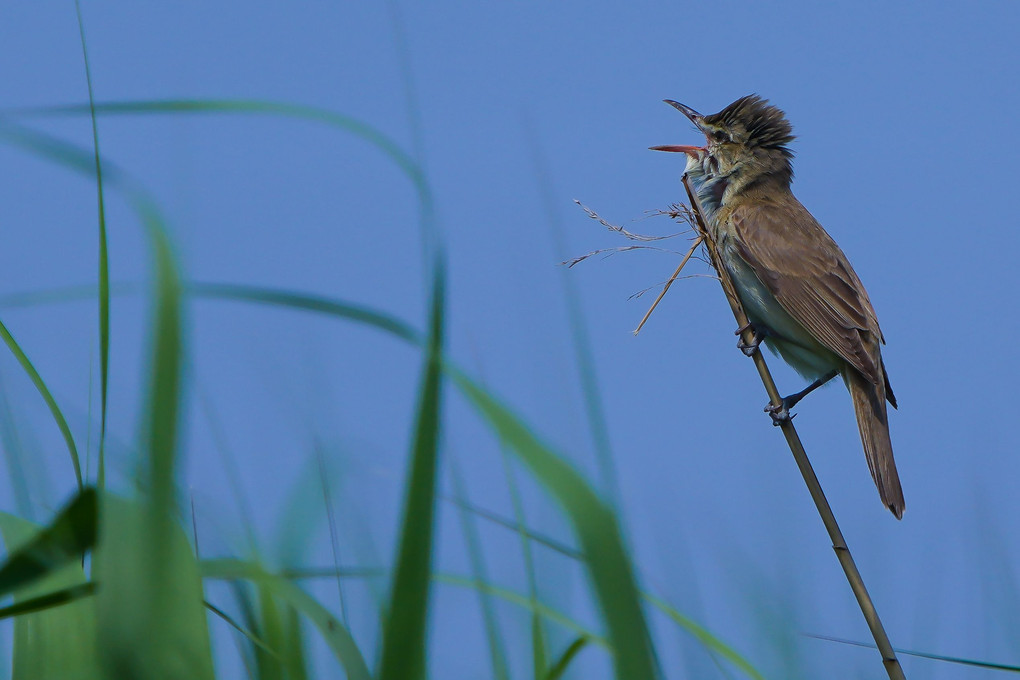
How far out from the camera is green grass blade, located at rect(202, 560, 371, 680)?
1.31 m

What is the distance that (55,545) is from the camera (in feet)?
3.65

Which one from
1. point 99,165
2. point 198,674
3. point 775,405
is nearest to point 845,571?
point 775,405

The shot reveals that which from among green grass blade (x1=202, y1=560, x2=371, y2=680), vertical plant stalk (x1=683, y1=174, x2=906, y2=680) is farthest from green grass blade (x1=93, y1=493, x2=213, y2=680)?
vertical plant stalk (x1=683, y1=174, x2=906, y2=680)

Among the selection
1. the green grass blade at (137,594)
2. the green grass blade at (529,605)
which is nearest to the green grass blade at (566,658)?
the green grass blade at (529,605)

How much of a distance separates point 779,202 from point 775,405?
11.1 ft

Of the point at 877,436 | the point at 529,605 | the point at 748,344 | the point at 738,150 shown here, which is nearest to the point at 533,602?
the point at 529,605

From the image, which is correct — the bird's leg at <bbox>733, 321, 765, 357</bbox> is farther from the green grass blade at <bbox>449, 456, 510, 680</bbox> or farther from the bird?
the green grass blade at <bbox>449, 456, 510, 680</bbox>

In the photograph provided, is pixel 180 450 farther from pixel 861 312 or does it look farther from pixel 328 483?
pixel 861 312

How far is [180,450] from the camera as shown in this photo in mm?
1011

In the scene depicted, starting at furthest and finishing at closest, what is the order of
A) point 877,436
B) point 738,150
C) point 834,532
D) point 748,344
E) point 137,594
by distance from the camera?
point 738,150
point 877,436
point 748,344
point 834,532
point 137,594

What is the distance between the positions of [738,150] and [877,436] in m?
1.98

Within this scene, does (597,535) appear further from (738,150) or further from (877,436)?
(738,150)

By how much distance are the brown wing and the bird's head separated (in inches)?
10.5

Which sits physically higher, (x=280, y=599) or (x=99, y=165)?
(x=99, y=165)
